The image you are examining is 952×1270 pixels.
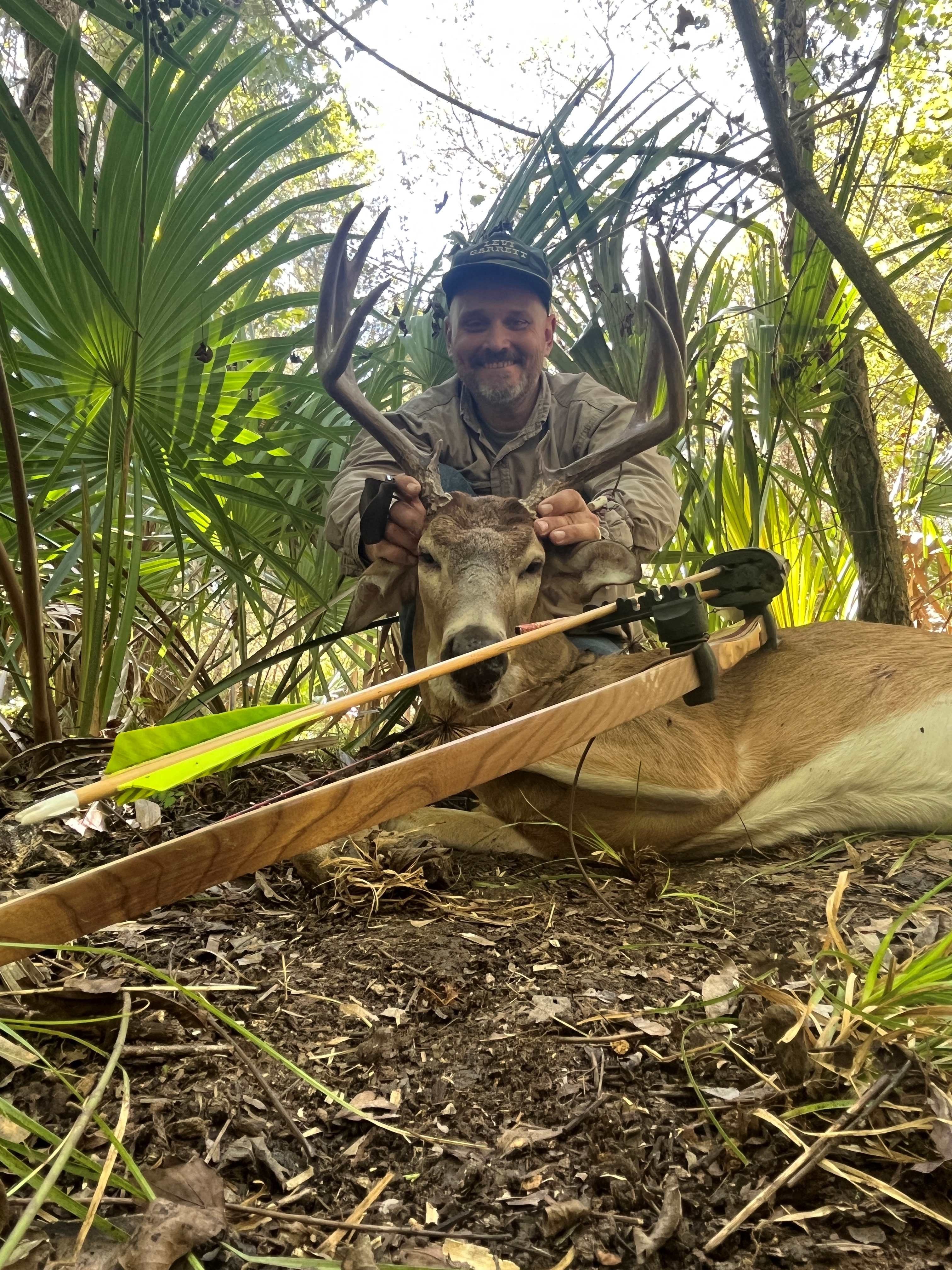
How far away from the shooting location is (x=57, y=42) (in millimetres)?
2010

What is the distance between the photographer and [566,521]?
3.41 meters

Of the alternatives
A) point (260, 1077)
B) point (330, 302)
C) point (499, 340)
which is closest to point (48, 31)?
point (330, 302)

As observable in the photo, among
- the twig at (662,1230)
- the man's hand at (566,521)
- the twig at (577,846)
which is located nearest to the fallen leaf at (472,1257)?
the twig at (662,1230)

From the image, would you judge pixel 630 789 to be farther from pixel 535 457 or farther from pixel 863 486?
pixel 863 486

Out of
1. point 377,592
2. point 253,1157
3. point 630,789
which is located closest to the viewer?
point 253,1157

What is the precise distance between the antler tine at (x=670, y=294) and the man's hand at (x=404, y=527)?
4.08 feet

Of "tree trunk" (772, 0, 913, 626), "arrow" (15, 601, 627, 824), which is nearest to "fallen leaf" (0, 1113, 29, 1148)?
"arrow" (15, 601, 627, 824)

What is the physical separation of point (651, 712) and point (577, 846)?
0.55 meters

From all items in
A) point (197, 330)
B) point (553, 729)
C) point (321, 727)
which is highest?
point (197, 330)

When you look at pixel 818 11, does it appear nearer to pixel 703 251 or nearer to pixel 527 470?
pixel 703 251

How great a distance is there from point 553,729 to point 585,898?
868mm

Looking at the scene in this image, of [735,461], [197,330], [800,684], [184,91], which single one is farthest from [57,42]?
[735,461]

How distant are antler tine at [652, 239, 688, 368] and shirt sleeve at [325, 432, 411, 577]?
1325mm

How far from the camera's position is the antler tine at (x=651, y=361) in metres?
3.25
